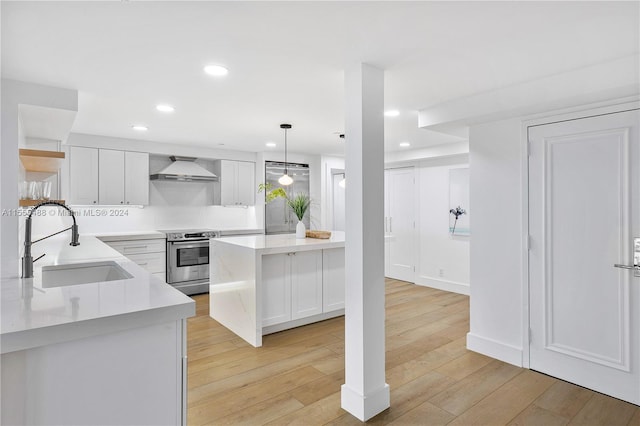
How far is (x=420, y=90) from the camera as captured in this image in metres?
2.85

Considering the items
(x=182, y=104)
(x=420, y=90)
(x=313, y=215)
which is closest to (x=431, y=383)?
(x=420, y=90)

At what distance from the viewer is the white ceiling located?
1688 millimetres

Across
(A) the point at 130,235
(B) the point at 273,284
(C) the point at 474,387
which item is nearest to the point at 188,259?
(A) the point at 130,235

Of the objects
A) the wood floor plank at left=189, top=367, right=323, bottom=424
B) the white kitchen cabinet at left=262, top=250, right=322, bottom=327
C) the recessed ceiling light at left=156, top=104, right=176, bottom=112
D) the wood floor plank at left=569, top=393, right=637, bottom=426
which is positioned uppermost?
the recessed ceiling light at left=156, top=104, right=176, bottom=112

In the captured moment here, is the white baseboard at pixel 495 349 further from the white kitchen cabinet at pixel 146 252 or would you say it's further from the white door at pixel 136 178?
the white door at pixel 136 178

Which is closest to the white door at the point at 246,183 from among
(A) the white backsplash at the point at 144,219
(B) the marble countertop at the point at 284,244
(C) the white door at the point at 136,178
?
(A) the white backsplash at the point at 144,219

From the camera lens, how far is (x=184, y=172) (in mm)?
5457

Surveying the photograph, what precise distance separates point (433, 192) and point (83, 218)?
537 centimetres

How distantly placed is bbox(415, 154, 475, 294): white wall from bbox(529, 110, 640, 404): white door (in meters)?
2.55

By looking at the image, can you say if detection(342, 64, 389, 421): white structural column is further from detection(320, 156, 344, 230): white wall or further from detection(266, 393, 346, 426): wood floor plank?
detection(320, 156, 344, 230): white wall

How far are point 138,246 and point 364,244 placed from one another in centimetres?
391

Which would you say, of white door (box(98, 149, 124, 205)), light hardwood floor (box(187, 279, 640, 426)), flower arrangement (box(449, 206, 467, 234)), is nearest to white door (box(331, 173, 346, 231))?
flower arrangement (box(449, 206, 467, 234))

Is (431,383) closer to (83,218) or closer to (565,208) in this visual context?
(565,208)

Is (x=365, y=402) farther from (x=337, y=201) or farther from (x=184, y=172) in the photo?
(x=337, y=201)
